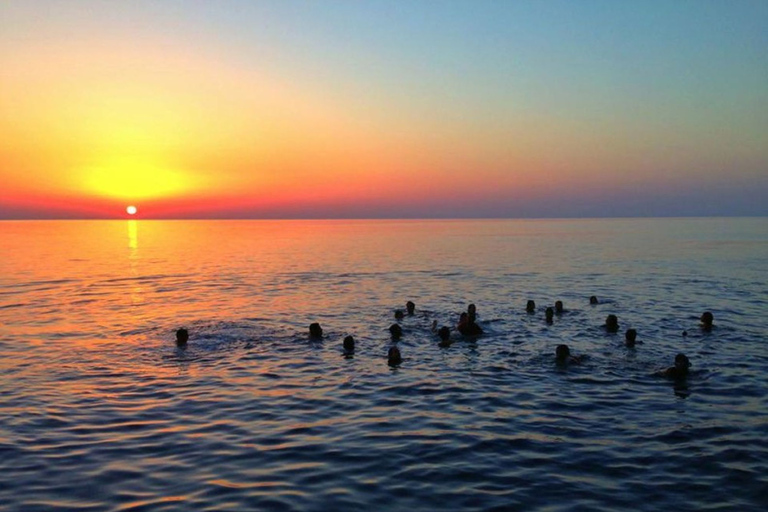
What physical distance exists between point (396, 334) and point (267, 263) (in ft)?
174

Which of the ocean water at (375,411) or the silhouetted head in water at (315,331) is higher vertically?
the silhouetted head in water at (315,331)

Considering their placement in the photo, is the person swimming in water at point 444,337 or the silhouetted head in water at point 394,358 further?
the person swimming in water at point 444,337

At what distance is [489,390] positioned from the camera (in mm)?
18844

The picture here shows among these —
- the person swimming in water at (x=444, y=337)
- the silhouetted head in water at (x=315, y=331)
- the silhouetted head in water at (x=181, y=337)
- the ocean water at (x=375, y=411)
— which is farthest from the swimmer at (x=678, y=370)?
the silhouetted head in water at (x=181, y=337)

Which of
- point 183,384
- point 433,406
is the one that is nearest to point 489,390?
point 433,406

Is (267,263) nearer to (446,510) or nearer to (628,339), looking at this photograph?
(628,339)

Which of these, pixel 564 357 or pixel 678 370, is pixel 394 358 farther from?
pixel 678 370

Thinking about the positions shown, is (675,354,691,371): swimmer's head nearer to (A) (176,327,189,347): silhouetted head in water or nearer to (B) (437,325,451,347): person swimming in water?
(B) (437,325,451,347): person swimming in water

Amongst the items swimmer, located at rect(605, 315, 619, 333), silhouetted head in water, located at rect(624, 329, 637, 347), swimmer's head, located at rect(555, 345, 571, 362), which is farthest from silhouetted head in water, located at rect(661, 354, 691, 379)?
swimmer, located at rect(605, 315, 619, 333)

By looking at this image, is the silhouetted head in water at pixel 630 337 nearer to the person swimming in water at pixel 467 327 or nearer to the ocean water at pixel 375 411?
the ocean water at pixel 375 411

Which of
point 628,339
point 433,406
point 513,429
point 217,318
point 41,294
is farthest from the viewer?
point 41,294

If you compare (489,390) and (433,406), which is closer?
(433,406)

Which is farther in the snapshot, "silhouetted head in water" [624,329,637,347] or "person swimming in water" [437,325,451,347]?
"person swimming in water" [437,325,451,347]

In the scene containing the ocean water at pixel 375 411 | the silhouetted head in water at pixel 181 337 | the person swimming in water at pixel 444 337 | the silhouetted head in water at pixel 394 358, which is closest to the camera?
the ocean water at pixel 375 411
